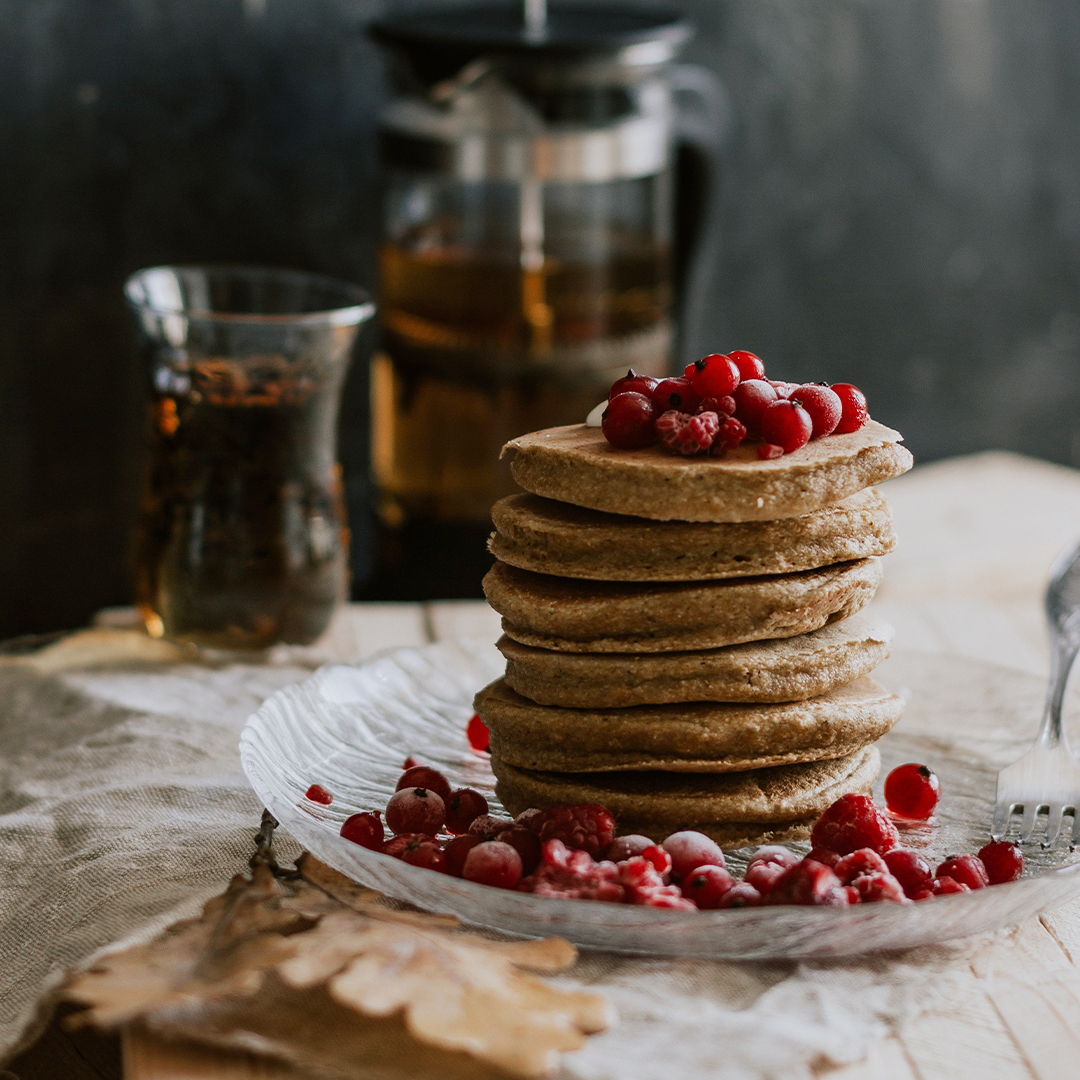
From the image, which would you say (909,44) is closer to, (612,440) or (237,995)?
(612,440)

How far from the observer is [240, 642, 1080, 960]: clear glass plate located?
0.94 meters

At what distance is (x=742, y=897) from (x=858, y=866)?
3.8 inches

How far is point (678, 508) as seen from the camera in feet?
3.55

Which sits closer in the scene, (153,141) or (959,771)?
(959,771)

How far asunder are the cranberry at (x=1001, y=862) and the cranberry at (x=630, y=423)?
42 cm

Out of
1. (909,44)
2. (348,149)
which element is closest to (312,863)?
(348,149)

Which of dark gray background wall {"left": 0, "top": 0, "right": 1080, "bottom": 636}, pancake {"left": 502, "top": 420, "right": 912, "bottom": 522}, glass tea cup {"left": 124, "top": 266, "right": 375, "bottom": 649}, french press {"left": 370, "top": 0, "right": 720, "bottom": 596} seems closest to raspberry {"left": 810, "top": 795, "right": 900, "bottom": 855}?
pancake {"left": 502, "top": 420, "right": 912, "bottom": 522}

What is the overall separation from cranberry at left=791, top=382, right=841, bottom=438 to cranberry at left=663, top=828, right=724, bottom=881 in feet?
1.15

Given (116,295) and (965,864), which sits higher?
(116,295)

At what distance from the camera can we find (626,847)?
1.06 metres

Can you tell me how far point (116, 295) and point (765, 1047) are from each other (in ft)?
6.20

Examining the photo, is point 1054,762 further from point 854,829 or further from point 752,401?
point 752,401

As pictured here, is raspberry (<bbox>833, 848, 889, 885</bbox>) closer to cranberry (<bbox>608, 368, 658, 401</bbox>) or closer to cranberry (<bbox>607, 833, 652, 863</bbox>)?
cranberry (<bbox>607, 833, 652, 863</bbox>)

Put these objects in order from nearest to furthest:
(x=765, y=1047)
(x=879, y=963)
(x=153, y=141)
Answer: (x=765, y=1047) → (x=879, y=963) → (x=153, y=141)
